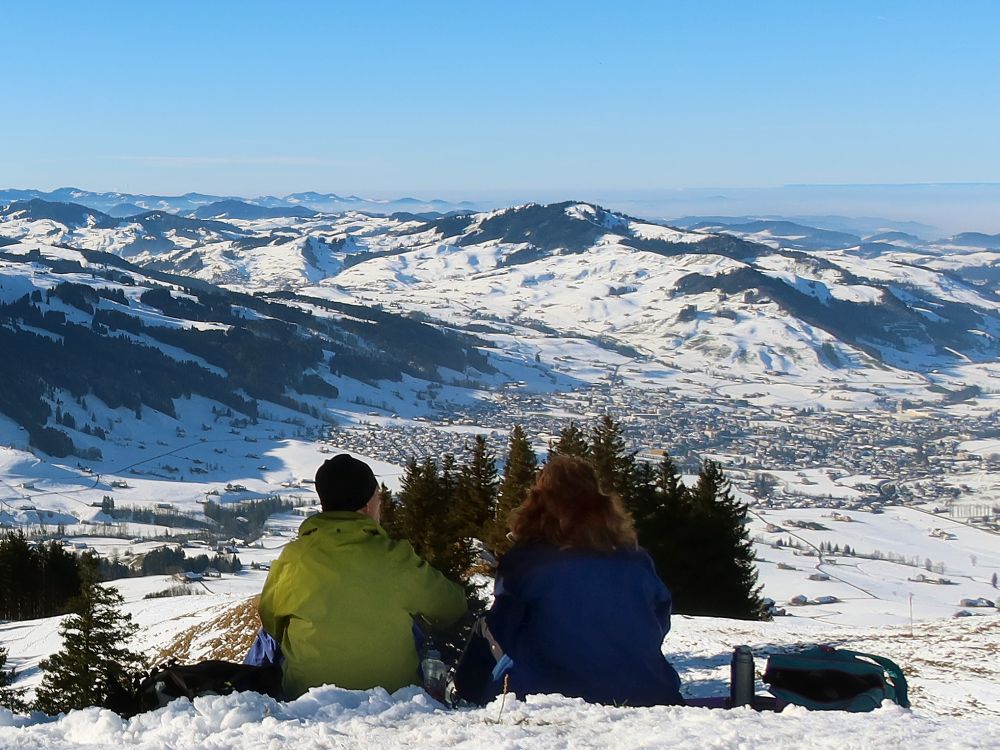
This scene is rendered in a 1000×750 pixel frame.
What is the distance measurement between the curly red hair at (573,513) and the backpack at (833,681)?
1.81 metres

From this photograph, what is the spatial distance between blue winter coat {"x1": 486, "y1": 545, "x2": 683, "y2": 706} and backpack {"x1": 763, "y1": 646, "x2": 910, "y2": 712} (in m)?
0.99

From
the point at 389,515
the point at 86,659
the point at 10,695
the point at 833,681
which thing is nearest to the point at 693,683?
the point at 833,681

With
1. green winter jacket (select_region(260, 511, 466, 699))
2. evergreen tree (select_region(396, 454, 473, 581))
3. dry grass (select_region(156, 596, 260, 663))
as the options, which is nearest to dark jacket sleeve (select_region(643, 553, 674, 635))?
green winter jacket (select_region(260, 511, 466, 699))

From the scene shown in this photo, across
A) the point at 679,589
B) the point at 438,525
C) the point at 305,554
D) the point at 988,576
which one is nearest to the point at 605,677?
the point at 305,554

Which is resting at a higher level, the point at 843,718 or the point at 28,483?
the point at 843,718

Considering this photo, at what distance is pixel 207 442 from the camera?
581ft

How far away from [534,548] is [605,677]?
1189mm

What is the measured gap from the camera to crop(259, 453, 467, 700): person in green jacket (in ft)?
24.6

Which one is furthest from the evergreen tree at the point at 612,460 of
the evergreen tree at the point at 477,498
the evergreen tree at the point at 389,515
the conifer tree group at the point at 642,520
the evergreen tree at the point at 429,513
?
the evergreen tree at the point at 389,515

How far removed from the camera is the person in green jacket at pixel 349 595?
24.6 feet

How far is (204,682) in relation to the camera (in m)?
7.62

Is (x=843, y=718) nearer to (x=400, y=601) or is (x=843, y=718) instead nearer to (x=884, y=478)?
(x=400, y=601)

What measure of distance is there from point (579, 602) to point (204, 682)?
3057 mm

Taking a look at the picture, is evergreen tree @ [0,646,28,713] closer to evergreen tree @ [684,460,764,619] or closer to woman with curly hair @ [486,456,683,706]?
woman with curly hair @ [486,456,683,706]
